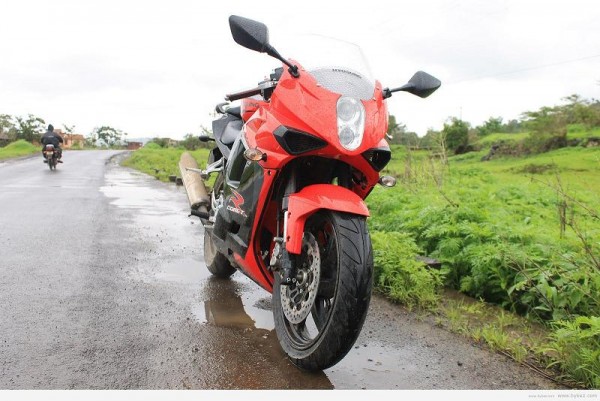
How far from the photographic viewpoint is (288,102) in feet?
9.20

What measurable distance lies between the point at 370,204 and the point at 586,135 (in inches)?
1000

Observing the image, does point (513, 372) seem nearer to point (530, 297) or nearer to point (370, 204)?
point (530, 297)

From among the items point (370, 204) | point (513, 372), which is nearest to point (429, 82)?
point (513, 372)

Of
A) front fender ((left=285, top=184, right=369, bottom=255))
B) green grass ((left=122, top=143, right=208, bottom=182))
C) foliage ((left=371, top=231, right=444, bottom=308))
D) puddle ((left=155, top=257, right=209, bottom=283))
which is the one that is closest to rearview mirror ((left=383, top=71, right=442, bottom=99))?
front fender ((left=285, top=184, right=369, bottom=255))

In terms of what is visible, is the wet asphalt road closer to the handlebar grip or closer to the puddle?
the puddle

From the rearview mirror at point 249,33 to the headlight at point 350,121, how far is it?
50 centimetres

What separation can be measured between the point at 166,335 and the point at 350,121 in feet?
5.39

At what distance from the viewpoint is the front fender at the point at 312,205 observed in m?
2.59

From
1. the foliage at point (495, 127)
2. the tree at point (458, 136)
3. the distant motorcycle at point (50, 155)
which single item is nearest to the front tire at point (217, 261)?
the distant motorcycle at point (50, 155)

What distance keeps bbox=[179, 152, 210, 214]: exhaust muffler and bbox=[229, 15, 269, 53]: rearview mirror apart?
2017 mm

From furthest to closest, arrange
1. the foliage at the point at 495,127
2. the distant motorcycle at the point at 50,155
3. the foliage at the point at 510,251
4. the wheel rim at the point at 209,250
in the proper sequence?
the foliage at the point at 495,127 < the distant motorcycle at the point at 50,155 < the wheel rim at the point at 209,250 < the foliage at the point at 510,251

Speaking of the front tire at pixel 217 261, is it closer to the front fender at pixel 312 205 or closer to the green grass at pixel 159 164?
the front fender at pixel 312 205

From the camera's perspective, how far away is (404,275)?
419cm

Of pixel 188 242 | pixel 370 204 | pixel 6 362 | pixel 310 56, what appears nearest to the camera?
pixel 6 362
